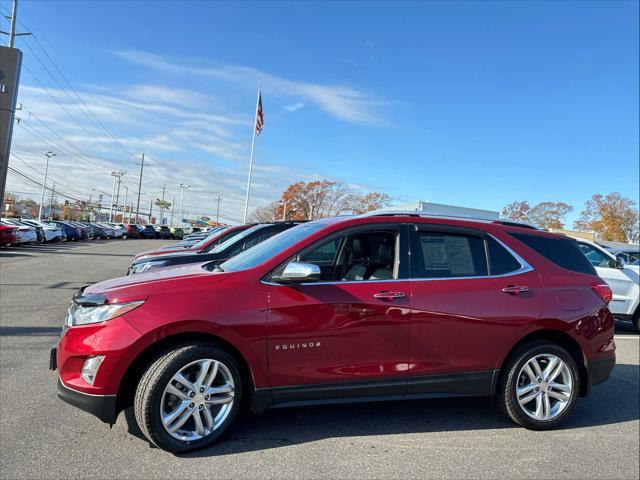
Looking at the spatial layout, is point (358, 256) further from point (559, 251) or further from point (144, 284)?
point (559, 251)

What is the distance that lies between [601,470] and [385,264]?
2185mm

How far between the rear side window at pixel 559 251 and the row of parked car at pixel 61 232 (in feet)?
84.2

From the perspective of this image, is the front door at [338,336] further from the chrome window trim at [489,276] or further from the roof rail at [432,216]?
the roof rail at [432,216]

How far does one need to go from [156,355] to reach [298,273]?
1152 mm

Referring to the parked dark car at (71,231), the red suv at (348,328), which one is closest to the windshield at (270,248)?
the red suv at (348,328)

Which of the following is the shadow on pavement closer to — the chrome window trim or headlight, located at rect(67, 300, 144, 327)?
headlight, located at rect(67, 300, 144, 327)

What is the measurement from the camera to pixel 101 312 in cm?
324

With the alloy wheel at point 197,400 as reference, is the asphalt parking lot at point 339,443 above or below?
below

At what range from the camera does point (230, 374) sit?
3383 mm

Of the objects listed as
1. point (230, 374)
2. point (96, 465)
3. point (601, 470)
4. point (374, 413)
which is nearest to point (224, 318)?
point (230, 374)

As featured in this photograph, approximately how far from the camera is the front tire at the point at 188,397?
3189 millimetres

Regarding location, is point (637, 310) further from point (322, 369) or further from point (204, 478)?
point (204, 478)

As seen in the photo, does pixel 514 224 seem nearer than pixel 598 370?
No

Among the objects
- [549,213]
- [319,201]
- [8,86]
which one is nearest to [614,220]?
[549,213]
